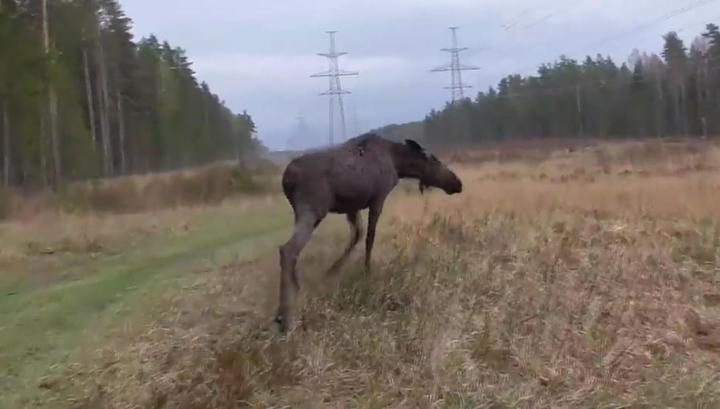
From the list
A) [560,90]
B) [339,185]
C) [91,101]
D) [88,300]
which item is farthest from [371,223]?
[560,90]

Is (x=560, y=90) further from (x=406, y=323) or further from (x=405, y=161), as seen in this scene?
(x=406, y=323)

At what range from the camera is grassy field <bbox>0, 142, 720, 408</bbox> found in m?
6.16

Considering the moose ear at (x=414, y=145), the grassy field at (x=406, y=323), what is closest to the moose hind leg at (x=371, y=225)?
the grassy field at (x=406, y=323)

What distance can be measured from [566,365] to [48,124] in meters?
26.8

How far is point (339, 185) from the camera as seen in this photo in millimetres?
8570

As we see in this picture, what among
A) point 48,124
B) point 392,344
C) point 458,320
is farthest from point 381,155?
point 48,124

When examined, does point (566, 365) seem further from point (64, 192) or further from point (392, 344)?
point (64, 192)

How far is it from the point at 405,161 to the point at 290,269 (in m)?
2.59

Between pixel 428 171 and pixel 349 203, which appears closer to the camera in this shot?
pixel 349 203

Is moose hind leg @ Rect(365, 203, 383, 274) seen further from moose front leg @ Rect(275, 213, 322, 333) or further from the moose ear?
the moose ear

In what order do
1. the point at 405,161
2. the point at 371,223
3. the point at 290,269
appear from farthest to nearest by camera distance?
the point at 405,161
the point at 371,223
the point at 290,269

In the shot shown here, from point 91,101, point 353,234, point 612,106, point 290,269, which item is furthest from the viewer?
point 612,106

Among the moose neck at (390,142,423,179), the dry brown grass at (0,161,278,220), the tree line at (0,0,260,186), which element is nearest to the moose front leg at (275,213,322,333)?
the moose neck at (390,142,423,179)

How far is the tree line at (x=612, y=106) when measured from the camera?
73688 mm
